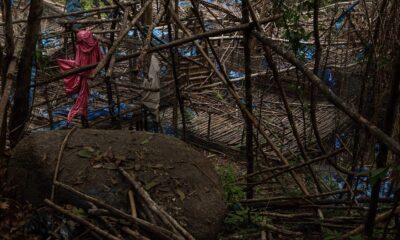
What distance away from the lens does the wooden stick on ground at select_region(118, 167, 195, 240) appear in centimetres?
253

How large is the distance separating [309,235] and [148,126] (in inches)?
119

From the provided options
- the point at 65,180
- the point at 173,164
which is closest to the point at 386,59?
the point at 173,164

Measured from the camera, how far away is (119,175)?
3008mm

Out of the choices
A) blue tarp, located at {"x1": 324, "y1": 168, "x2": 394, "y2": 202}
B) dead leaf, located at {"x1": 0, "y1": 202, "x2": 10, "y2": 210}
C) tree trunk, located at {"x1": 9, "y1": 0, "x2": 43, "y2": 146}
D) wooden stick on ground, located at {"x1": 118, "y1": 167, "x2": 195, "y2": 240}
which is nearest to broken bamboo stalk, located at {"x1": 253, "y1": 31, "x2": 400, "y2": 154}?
wooden stick on ground, located at {"x1": 118, "y1": 167, "x2": 195, "y2": 240}

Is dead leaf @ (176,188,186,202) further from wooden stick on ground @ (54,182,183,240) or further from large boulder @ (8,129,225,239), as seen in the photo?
wooden stick on ground @ (54,182,183,240)

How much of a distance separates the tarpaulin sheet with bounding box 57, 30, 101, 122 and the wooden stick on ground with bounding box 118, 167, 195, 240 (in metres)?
2.18

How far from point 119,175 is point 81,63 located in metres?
2.34

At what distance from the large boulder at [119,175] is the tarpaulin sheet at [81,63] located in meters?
1.73

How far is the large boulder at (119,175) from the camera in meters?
2.93

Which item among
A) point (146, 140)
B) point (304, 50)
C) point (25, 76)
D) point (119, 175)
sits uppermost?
point (304, 50)

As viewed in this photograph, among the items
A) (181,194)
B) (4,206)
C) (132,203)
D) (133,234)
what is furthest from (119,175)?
(4,206)

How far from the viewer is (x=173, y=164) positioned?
10.4 ft

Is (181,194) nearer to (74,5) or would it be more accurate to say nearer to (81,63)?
(81,63)

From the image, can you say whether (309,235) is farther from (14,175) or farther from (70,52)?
(70,52)
